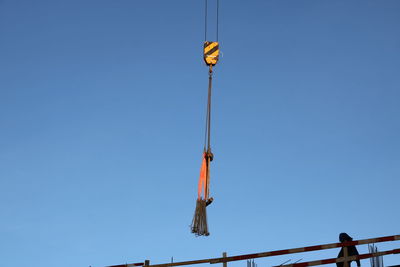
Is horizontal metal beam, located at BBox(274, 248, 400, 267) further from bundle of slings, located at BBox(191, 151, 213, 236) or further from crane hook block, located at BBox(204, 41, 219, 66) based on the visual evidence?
crane hook block, located at BBox(204, 41, 219, 66)

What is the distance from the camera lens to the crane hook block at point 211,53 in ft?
51.2

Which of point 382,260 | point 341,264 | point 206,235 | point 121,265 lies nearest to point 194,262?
point 206,235

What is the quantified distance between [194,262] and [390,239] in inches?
173

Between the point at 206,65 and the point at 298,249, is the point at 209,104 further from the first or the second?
the point at 298,249

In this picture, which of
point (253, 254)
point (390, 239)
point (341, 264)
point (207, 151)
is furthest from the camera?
point (207, 151)

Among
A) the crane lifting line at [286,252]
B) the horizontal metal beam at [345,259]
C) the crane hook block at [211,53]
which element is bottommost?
the horizontal metal beam at [345,259]

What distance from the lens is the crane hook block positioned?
15.6m

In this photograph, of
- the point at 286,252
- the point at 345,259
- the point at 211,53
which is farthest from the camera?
the point at 211,53

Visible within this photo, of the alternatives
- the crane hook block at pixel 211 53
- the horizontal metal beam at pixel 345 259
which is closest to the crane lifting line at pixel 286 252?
the horizontal metal beam at pixel 345 259

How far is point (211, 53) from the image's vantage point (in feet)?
51.4

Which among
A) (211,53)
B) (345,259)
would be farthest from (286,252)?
(211,53)

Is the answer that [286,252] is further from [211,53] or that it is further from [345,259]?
[211,53]

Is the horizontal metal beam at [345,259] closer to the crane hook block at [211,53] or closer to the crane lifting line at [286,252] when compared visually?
the crane lifting line at [286,252]

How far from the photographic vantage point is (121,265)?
1514 cm
